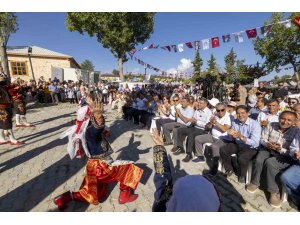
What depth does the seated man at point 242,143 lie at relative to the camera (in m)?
4.15

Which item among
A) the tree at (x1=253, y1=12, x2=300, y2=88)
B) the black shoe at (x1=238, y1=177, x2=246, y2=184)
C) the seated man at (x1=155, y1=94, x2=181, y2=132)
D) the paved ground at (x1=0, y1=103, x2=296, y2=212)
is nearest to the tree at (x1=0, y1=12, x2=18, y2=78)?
the paved ground at (x1=0, y1=103, x2=296, y2=212)

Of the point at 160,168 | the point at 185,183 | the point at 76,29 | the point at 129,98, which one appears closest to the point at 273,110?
the point at 160,168

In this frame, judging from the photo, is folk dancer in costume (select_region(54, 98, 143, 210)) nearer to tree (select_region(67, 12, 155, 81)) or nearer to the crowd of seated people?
the crowd of seated people

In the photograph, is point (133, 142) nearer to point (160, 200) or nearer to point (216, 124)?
point (216, 124)

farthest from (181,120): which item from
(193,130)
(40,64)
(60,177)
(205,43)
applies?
(40,64)

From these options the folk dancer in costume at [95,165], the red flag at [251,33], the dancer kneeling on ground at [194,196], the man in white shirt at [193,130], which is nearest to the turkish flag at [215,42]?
the red flag at [251,33]

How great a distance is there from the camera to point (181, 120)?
664cm

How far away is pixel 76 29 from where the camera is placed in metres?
24.3

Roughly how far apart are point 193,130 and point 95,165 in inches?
131

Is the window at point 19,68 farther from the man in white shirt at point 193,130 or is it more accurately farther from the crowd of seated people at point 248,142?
the man in white shirt at point 193,130

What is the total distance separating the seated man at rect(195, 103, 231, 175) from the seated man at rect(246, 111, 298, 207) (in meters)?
0.85

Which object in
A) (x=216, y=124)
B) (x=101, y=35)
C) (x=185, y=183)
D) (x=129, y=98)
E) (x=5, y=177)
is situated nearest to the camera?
(x=185, y=183)

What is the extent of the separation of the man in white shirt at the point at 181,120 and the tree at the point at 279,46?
20.2 m

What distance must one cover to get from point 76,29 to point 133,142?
21.8 m
